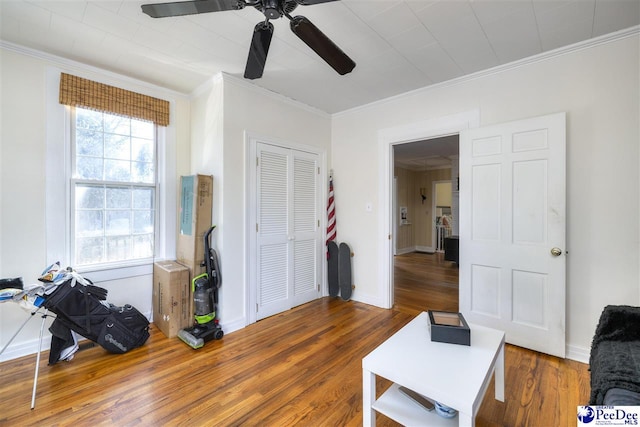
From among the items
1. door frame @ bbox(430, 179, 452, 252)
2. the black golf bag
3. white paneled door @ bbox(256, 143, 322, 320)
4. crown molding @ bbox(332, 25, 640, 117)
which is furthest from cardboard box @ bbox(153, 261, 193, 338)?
door frame @ bbox(430, 179, 452, 252)

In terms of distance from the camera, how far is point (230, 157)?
288cm

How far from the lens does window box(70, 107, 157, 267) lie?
266cm

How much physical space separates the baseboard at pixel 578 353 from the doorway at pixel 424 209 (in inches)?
98.8

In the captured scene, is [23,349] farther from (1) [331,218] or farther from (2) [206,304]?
(1) [331,218]

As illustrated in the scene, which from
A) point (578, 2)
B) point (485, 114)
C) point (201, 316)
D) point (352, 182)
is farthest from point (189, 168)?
point (578, 2)

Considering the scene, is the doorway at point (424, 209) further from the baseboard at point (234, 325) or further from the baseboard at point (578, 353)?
the baseboard at point (234, 325)

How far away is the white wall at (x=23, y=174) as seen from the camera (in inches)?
89.4

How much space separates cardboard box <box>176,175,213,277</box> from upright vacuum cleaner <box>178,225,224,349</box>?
3.6 inches

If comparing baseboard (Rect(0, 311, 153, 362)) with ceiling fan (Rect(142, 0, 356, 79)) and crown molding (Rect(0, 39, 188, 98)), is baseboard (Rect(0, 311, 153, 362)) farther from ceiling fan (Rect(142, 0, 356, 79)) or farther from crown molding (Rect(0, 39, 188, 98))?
ceiling fan (Rect(142, 0, 356, 79))

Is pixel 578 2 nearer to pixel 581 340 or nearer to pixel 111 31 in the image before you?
pixel 581 340

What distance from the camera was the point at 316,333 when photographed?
2.81m

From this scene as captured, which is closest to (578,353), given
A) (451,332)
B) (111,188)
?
(451,332)

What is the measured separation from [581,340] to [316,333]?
2.26 m

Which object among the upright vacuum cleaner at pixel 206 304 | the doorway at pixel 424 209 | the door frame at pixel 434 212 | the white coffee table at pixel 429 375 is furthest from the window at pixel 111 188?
the door frame at pixel 434 212
